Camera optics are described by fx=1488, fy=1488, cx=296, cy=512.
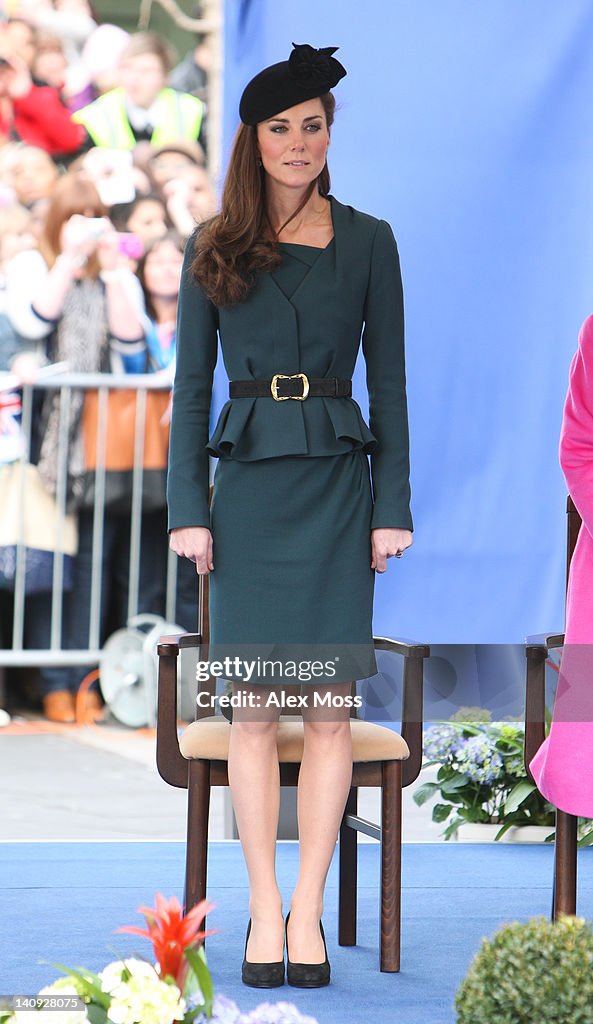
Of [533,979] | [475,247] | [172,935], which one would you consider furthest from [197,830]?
[475,247]

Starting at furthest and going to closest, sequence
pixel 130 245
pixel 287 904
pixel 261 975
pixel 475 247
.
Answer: pixel 130 245 → pixel 475 247 → pixel 287 904 → pixel 261 975

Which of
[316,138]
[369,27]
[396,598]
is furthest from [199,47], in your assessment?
[316,138]

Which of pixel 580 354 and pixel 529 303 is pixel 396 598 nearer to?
pixel 529 303

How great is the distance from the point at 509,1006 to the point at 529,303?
74.1 inches

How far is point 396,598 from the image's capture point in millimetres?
3041

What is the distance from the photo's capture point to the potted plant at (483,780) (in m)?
3.29

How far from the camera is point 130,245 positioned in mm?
5164

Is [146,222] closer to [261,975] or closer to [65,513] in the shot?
[65,513]

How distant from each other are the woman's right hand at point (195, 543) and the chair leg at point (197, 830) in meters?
0.31

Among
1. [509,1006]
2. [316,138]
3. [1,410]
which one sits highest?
[316,138]

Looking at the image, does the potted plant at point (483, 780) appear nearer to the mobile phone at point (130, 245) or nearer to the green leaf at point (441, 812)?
the green leaf at point (441, 812)

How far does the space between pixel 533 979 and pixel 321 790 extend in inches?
32.8

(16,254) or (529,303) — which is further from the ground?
(16,254)

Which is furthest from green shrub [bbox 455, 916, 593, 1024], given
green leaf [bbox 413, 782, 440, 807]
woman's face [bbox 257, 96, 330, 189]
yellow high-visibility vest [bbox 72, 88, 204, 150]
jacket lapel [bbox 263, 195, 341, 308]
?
yellow high-visibility vest [bbox 72, 88, 204, 150]
